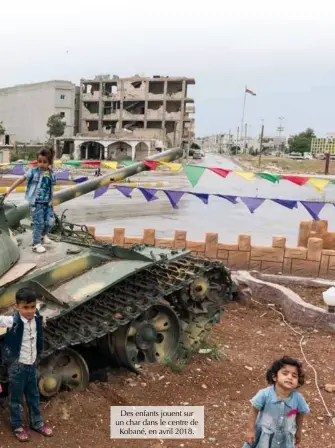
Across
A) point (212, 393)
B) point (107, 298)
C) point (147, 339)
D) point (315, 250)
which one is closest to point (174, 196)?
point (315, 250)

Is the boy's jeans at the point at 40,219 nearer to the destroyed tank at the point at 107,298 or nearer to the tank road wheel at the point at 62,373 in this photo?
the destroyed tank at the point at 107,298

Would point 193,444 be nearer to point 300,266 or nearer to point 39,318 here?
point 39,318

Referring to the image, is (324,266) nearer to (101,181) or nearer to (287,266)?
(287,266)

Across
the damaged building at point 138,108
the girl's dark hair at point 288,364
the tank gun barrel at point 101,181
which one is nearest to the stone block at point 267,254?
the tank gun barrel at point 101,181

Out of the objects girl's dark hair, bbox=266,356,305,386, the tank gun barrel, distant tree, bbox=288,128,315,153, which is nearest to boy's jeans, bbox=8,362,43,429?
girl's dark hair, bbox=266,356,305,386

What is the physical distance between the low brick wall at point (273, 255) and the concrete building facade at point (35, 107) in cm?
5020

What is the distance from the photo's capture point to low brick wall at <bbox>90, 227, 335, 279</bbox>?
1096cm

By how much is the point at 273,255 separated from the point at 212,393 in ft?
18.4

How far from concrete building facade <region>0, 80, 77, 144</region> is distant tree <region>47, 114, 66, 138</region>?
254 centimetres

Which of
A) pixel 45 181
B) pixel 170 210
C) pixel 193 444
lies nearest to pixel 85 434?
pixel 193 444

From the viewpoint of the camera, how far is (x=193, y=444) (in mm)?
4898

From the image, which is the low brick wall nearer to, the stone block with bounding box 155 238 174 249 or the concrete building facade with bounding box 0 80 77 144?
the stone block with bounding box 155 238 174 249

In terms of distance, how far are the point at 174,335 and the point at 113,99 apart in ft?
182

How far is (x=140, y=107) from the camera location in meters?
60.0
